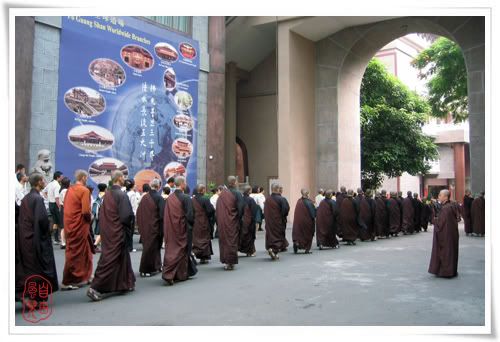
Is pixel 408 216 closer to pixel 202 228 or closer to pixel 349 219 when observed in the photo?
pixel 349 219

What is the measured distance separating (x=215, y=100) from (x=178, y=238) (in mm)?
12217

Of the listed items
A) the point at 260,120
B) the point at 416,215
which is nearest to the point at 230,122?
the point at 260,120

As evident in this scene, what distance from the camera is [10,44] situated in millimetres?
5387

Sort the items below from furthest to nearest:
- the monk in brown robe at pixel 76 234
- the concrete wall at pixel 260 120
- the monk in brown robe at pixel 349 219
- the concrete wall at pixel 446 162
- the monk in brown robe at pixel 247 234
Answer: the concrete wall at pixel 446 162 → the concrete wall at pixel 260 120 → the monk in brown robe at pixel 349 219 → the monk in brown robe at pixel 247 234 → the monk in brown robe at pixel 76 234

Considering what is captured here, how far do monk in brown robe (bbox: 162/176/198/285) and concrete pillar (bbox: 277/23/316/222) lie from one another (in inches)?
512

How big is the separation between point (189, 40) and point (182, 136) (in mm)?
3763

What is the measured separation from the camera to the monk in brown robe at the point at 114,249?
6.70 meters

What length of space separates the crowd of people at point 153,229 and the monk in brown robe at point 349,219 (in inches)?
1.1

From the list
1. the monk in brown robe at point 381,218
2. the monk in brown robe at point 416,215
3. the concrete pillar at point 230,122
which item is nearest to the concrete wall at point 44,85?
the monk in brown robe at point 381,218

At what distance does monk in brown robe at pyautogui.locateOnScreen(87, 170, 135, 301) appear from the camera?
6695 millimetres

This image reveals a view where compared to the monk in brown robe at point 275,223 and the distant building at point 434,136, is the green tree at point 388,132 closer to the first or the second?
the distant building at point 434,136

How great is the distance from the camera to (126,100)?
628 inches

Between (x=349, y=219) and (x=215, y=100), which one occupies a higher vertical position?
(x=215, y=100)

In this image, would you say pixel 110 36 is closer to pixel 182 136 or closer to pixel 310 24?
pixel 182 136
